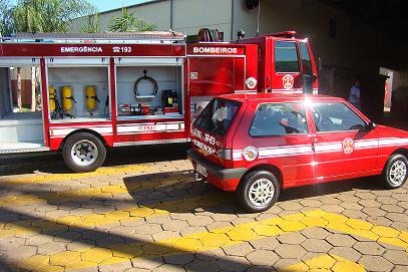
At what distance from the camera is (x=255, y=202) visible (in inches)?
220

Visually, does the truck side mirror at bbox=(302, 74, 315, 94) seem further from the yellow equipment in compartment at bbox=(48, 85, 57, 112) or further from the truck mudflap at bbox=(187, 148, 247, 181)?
the yellow equipment in compartment at bbox=(48, 85, 57, 112)

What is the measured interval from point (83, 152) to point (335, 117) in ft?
14.7

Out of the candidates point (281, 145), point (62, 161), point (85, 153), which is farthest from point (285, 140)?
point (62, 161)

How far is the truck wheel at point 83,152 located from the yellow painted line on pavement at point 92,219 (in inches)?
81.6

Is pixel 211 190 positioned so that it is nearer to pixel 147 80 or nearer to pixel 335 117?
pixel 335 117

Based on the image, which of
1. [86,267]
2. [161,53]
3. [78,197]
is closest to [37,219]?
[78,197]

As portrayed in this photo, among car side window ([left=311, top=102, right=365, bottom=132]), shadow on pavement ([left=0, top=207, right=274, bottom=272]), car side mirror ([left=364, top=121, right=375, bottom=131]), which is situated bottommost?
shadow on pavement ([left=0, top=207, right=274, bottom=272])

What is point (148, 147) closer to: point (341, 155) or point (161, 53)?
point (161, 53)

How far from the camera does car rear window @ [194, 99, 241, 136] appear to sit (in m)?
5.61

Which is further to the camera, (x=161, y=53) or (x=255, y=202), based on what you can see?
(x=161, y=53)

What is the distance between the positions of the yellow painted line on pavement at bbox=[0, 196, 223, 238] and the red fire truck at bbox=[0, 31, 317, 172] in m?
2.19

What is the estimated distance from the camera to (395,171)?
21.9 ft

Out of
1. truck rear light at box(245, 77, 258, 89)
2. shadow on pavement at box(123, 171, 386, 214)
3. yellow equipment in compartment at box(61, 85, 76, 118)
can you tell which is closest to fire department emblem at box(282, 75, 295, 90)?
truck rear light at box(245, 77, 258, 89)

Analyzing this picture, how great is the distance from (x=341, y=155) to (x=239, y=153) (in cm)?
170
